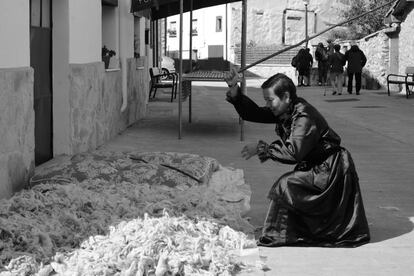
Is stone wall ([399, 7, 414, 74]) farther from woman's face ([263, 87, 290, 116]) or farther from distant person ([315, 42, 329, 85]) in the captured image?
woman's face ([263, 87, 290, 116])

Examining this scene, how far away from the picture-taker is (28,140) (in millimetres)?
7422

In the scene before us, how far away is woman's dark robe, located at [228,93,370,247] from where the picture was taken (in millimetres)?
5828

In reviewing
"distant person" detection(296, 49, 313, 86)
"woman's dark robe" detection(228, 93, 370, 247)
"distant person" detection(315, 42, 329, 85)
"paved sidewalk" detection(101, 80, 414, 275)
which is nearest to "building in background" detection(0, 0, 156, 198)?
"paved sidewalk" detection(101, 80, 414, 275)

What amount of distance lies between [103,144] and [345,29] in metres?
37.6

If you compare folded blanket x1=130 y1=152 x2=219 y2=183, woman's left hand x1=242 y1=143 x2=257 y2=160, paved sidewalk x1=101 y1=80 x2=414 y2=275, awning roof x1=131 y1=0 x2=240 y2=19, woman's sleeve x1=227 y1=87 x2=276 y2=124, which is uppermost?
awning roof x1=131 y1=0 x2=240 y2=19

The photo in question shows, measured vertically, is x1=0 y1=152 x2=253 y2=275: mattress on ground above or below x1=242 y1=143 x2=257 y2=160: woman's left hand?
below

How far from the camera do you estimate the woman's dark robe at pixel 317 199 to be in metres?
5.83

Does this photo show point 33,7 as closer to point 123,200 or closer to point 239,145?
point 123,200

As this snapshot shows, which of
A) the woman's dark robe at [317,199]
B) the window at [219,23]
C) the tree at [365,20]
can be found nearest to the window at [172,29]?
the window at [219,23]

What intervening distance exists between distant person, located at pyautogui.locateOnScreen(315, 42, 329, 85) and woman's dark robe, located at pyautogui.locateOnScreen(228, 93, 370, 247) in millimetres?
24619

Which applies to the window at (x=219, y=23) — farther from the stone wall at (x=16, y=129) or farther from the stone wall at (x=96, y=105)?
the stone wall at (x=16, y=129)

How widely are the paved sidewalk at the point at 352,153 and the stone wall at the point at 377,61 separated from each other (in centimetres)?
594

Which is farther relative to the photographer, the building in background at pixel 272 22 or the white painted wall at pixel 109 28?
the building in background at pixel 272 22

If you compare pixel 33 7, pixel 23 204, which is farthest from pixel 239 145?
pixel 23 204
